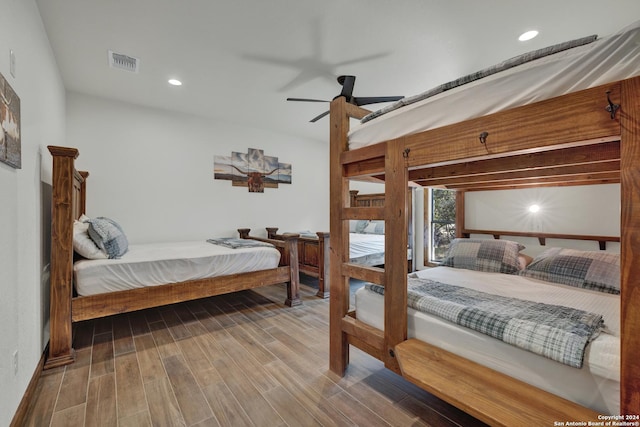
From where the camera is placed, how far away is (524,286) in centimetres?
206

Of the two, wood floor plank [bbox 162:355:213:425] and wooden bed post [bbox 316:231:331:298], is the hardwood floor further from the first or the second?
wooden bed post [bbox 316:231:331:298]

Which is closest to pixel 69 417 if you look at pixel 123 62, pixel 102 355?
pixel 102 355

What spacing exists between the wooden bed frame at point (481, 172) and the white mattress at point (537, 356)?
6 cm

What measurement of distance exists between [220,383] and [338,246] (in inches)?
47.4

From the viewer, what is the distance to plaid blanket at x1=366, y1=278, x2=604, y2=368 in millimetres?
1057

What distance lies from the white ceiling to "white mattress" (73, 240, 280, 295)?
2.01 m

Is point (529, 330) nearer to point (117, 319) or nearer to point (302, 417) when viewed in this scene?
point (302, 417)

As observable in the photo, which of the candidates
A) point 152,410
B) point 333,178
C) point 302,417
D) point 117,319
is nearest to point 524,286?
point 333,178

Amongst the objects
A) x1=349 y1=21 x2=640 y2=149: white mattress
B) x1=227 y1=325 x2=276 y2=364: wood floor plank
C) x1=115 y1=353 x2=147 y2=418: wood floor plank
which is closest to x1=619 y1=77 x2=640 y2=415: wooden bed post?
x1=349 y1=21 x2=640 y2=149: white mattress

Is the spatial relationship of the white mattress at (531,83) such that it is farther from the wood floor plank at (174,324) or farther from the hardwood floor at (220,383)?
the wood floor plank at (174,324)

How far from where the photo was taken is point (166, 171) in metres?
4.09

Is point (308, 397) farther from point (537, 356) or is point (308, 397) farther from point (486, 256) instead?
point (486, 256)

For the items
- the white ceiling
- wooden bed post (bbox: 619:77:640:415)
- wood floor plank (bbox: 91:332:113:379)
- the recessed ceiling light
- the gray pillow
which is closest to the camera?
wooden bed post (bbox: 619:77:640:415)

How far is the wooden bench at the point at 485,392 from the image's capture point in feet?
3.09
